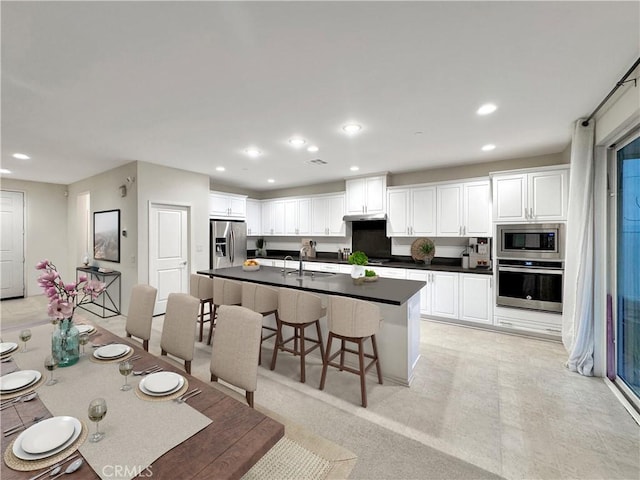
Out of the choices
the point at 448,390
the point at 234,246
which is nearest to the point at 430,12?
the point at 448,390

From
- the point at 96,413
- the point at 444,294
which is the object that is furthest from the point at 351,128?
the point at 96,413

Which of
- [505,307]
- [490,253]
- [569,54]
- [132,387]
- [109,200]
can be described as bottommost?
[505,307]

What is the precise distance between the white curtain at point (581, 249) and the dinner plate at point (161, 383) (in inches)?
143

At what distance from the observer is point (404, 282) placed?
3148 mm

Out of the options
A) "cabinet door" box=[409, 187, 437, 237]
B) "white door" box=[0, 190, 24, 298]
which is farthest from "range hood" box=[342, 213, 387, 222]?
"white door" box=[0, 190, 24, 298]

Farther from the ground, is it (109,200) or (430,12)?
(430,12)

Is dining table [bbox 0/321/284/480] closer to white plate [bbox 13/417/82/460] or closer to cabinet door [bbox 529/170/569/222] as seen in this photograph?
white plate [bbox 13/417/82/460]

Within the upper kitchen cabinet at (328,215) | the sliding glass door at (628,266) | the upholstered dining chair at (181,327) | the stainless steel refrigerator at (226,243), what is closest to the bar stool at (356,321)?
the upholstered dining chair at (181,327)

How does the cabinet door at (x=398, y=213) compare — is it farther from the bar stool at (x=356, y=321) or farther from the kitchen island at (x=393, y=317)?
the bar stool at (x=356, y=321)

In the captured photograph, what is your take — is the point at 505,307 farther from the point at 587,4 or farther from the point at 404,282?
the point at 587,4

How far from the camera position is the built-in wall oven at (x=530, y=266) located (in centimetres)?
358

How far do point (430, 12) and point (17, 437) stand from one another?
8.55ft

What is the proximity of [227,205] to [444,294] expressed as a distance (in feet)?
15.0

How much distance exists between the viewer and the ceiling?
152 centimetres
